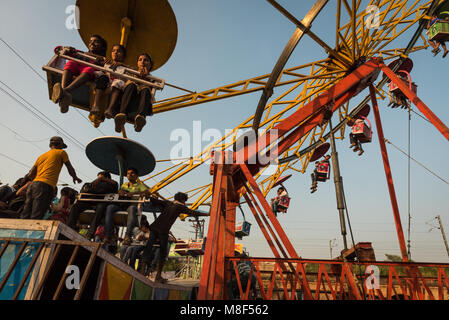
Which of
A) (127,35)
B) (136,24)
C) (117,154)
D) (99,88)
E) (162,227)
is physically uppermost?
(136,24)

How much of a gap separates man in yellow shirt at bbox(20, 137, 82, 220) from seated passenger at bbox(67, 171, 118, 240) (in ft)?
4.04

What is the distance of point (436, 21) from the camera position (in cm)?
812

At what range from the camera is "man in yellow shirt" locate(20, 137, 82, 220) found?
4164 mm

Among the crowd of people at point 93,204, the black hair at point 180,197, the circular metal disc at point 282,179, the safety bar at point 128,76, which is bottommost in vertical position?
the crowd of people at point 93,204

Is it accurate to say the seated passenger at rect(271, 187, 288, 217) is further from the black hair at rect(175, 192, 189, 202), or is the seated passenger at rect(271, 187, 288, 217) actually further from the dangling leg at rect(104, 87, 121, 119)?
the dangling leg at rect(104, 87, 121, 119)

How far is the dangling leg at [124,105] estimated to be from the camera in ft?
17.1

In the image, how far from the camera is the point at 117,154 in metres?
6.71

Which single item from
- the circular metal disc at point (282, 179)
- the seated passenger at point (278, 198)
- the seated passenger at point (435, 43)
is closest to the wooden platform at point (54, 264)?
the seated passenger at point (435, 43)

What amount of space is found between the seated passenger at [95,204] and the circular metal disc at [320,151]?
11.1 m

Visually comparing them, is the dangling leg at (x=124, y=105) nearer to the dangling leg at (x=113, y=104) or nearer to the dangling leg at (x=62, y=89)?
the dangling leg at (x=113, y=104)

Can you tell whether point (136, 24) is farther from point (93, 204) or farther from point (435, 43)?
point (435, 43)

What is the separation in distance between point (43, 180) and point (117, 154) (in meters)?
2.50

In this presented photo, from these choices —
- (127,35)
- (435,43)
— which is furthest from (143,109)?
(435,43)
